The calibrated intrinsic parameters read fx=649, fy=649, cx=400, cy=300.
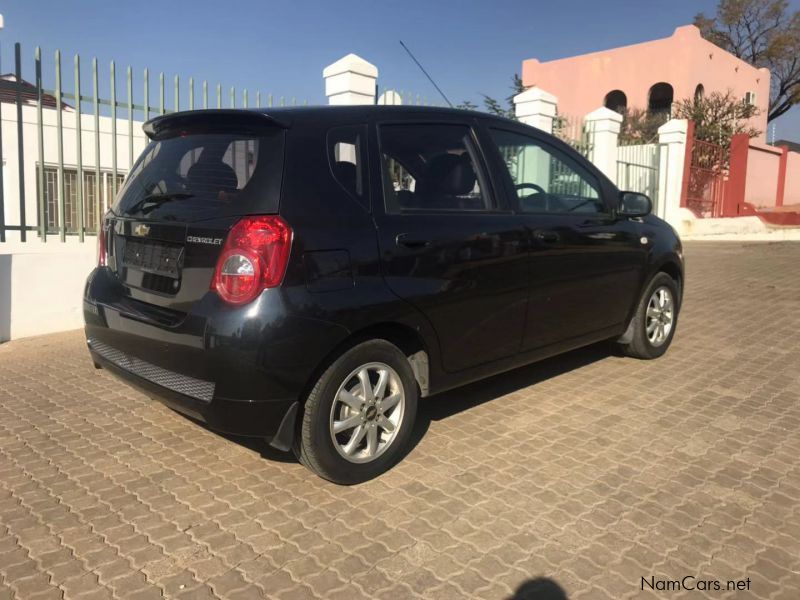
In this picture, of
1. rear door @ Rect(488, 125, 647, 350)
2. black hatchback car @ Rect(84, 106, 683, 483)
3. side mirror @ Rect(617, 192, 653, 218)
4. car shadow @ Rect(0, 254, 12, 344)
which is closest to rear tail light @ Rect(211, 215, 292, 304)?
black hatchback car @ Rect(84, 106, 683, 483)

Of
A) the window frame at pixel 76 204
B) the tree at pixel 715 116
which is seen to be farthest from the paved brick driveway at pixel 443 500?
the tree at pixel 715 116

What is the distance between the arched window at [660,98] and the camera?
2641 cm

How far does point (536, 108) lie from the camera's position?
1130cm

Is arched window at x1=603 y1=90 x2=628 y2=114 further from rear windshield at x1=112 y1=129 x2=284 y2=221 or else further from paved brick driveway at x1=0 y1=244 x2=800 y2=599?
rear windshield at x1=112 y1=129 x2=284 y2=221

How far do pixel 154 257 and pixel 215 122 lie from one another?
72 cm

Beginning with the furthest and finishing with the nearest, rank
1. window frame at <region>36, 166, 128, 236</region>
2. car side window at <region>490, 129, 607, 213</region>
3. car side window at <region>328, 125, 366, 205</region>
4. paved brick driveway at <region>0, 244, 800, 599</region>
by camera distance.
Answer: window frame at <region>36, 166, 128, 236</region>
car side window at <region>490, 129, 607, 213</region>
car side window at <region>328, 125, 366, 205</region>
paved brick driveway at <region>0, 244, 800, 599</region>

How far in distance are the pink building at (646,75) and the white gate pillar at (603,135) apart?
1363 centimetres

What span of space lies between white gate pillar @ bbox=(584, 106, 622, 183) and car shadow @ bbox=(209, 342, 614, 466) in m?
8.54

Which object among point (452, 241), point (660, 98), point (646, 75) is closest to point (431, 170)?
point (452, 241)

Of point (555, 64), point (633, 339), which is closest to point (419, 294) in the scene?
point (633, 339)

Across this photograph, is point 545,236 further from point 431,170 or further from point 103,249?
point 103,249

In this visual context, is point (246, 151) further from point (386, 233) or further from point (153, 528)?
point (153, 528)

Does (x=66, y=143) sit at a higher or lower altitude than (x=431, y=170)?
higher

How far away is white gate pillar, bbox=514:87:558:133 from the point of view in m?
11.3
